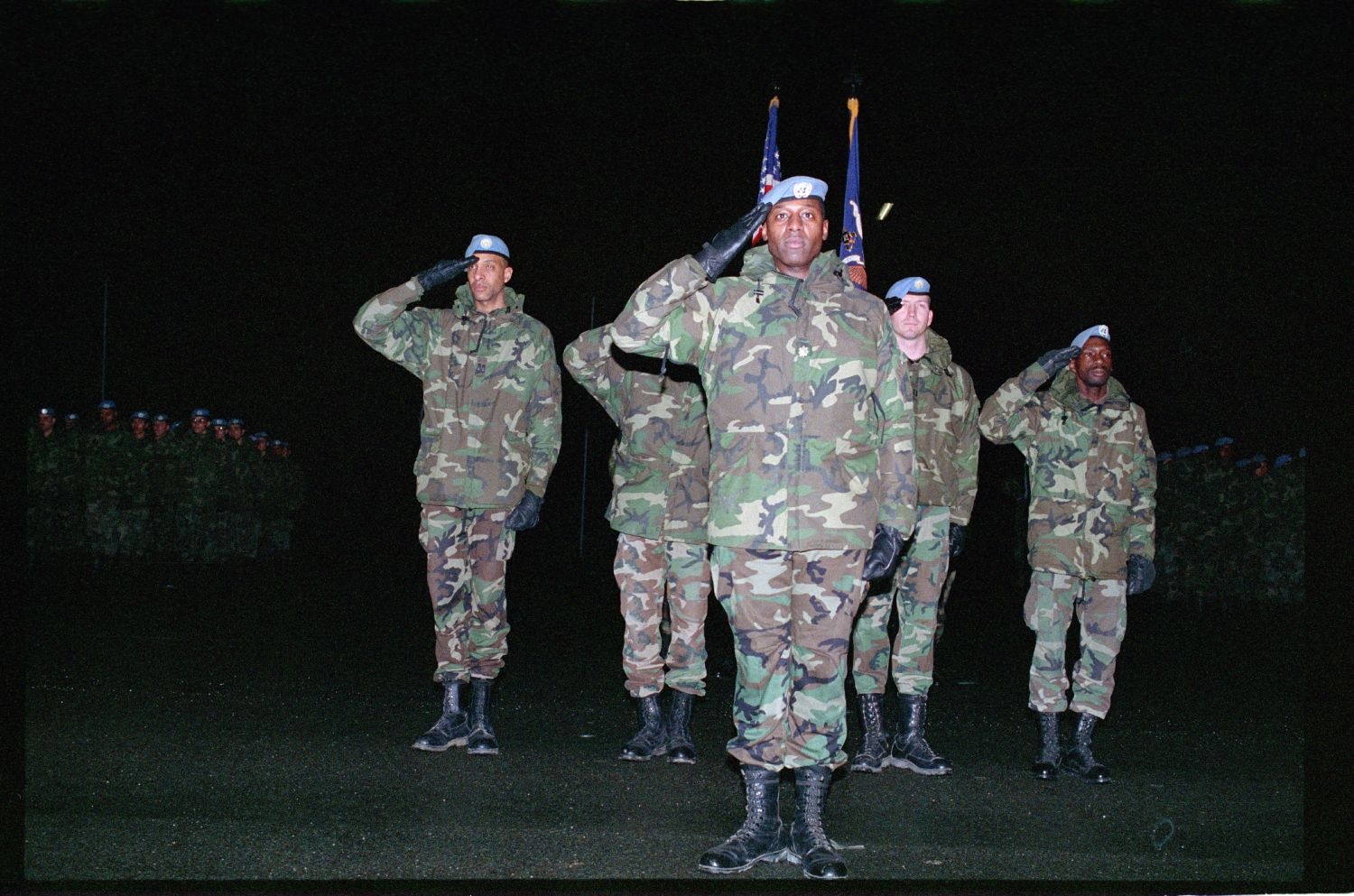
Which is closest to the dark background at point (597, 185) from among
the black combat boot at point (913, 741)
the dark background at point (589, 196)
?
the dark background at point (589, 196)

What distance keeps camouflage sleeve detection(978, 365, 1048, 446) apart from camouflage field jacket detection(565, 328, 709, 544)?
1.32m

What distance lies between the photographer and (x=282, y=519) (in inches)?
758

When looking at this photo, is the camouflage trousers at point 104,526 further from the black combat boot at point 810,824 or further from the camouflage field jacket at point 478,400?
the black combat boot at point 810,824

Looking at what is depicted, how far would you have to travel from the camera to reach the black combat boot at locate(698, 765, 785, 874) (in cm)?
426

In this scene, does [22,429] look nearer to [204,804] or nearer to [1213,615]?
[204,804]

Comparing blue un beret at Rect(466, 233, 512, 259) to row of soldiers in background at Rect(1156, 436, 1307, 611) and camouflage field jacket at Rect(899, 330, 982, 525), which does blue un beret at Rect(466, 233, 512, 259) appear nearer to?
camouflage field jacket at Rect(899, 330, 982, 525)

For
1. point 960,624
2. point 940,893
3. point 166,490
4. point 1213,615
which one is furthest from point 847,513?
point 166,490

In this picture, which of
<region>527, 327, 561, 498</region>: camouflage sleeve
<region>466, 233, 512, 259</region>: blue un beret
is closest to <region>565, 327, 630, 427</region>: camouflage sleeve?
<region>527, 327, 561, 498</region>: camouflage sleeve

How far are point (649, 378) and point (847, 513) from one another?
2112mm

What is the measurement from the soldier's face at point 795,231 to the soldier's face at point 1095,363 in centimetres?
209

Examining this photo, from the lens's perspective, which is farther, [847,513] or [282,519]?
[282,519]

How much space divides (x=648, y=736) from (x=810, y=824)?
1.86m

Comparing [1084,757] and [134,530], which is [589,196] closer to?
[134,530]

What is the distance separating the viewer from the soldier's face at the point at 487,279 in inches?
242
